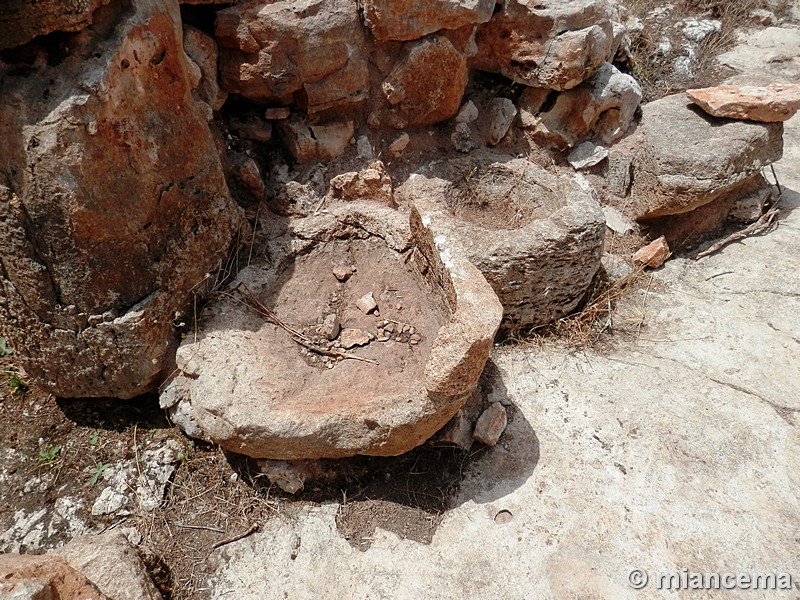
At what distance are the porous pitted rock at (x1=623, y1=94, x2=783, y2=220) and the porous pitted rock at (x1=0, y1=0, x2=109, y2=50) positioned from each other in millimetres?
3266

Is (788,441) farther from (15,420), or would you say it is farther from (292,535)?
(15,420)

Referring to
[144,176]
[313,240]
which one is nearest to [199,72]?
[144,176]

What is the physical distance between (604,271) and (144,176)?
264 cm

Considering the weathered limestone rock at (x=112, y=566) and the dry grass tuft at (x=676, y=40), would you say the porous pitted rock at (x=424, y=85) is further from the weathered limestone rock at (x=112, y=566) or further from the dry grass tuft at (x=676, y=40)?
the weathered limestone rock at (x=112, y=566)

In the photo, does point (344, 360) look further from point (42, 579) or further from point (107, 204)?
point (42, 579)

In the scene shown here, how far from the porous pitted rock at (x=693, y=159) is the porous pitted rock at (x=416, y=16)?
1505 mm

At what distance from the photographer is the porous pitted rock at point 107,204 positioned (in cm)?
192

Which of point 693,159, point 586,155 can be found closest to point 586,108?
point 586,155

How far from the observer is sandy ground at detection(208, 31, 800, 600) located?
2.27 metres

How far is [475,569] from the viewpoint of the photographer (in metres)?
2.29

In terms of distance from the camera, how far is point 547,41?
3.50 metres

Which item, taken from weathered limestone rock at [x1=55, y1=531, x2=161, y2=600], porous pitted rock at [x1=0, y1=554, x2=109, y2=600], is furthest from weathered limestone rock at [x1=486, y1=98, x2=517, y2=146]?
porous pitted rock at [x1=0, y1=554, x2=109, y2=600]

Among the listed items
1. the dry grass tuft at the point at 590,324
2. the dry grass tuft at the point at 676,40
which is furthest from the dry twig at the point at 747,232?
the dry grass tuft at the point at 676,40

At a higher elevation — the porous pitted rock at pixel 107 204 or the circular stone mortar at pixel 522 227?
the porous pitted rock at pixel 107 204
